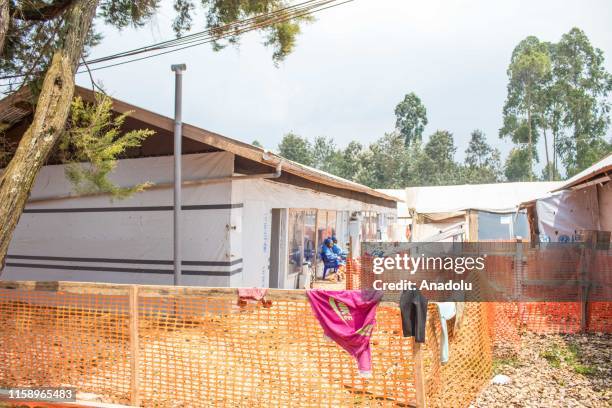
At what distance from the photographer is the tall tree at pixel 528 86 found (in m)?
51.0

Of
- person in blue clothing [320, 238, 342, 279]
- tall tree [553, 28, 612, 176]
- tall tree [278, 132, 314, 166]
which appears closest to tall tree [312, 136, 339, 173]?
tall tree [278, 132, 314, 166]

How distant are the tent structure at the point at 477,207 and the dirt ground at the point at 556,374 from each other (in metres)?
14.6

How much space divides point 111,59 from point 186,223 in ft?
15.4

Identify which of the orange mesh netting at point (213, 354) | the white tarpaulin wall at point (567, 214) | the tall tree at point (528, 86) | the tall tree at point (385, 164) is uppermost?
the tall tree at point (528, 86)

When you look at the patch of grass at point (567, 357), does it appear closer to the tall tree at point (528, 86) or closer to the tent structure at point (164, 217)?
the tent structure at point (164, 217)

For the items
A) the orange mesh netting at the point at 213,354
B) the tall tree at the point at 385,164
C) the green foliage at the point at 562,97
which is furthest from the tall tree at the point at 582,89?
the orange mesh netting at the point at 213,354

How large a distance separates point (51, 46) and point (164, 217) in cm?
357

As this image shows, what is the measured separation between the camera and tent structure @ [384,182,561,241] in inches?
881

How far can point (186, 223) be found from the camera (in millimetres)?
8906

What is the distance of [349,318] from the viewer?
4008 mm

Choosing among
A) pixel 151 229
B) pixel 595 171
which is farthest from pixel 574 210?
pixel 151 229

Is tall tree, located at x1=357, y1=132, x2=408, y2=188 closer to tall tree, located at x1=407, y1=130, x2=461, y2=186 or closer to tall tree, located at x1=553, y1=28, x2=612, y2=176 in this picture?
tall tree, located at x1=407, y1=130, x2=461, y2=186

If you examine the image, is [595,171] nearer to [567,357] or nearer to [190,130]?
[567,357]

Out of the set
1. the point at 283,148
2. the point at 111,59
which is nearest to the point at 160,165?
the point at 111,59
